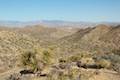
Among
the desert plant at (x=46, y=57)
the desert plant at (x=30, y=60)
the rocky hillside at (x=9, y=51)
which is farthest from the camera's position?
the rocky hillside at (x=9, y=51)

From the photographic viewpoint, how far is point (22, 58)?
2284 cm

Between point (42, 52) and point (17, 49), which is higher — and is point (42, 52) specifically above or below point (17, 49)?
above

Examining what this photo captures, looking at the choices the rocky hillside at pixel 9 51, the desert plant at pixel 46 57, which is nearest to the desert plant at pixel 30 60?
the desert plant at pixel 46 57

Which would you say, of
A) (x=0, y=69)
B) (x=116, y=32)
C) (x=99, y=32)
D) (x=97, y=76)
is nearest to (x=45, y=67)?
(x=97, y=76)

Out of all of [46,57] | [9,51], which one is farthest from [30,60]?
[9,51]

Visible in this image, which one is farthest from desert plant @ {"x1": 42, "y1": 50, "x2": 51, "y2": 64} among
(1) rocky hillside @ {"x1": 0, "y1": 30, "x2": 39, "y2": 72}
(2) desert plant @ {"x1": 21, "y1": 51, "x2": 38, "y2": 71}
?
(1) rocky hillside @ {"x1": 0, "y1": 30, "x2": 39, "y2": 72}

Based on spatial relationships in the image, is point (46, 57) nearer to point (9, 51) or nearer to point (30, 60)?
point (30, 60)

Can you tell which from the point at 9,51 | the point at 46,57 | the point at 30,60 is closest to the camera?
the point at 30,60

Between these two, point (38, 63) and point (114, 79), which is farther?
point (38, 63)

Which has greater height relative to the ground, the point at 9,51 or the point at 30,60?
the point at 30,60

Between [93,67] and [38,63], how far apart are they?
16.1ft

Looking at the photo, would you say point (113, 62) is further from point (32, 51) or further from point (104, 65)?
point (32, 51)

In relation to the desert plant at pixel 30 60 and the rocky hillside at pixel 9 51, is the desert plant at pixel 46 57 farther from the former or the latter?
the rocky hillside at pixel 9 51

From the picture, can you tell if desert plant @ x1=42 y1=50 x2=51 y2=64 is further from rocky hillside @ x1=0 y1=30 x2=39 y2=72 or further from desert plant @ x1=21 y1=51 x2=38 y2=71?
rocky hillside @ x1=0 y1=30 x2=39 y2=72
